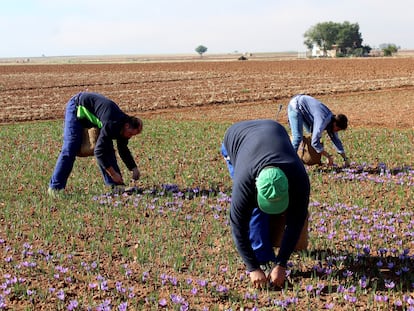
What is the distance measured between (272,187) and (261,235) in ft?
3.80

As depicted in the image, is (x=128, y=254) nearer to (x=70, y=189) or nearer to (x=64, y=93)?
(x=70, y=189)

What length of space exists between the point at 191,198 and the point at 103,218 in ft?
4.66

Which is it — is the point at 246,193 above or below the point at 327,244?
above

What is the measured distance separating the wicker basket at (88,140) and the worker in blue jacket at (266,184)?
10.8 ft

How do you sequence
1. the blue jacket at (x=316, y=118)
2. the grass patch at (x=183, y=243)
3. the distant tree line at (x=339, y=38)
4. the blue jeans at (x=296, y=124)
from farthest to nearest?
1. the distant tree line at (x=339, y=38)
2. the blue jeans at (x=296, y=124)
3. the blue jacket at (x=316, y=118)
4. the grass patch at (x=183, y=243)

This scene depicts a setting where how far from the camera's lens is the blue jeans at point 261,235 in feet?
14.7

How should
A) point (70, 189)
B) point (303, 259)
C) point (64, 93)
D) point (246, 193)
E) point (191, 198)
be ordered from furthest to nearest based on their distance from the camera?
point (64, 93)
point (70, 189)
point (191, 198)
point (303, 259)
point (246, 193)

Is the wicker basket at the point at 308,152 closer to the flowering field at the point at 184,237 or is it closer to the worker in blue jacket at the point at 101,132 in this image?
the flowering field at the point at 184,237

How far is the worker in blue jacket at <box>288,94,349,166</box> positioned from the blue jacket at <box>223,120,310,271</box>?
12.2 ft

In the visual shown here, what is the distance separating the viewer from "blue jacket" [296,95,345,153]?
7707 millimetres

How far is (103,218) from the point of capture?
6.38 meters

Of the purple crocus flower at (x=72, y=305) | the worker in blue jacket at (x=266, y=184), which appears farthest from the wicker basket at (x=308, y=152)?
the purple crocus flower at (x=72, y=305)

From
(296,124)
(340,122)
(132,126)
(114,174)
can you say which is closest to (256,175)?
(132,126)


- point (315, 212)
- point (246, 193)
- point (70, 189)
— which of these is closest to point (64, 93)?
point (70, 189)
